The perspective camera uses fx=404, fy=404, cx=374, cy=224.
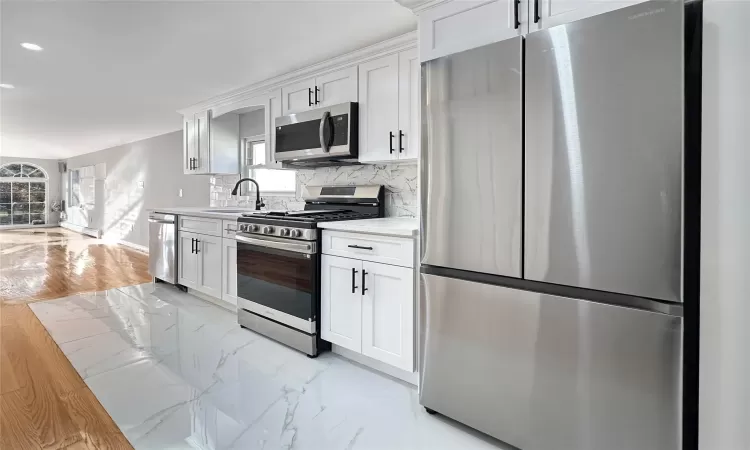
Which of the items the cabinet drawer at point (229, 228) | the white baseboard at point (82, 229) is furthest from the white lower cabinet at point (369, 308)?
the white baseboard at point (82, 229)

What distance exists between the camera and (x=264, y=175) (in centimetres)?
445

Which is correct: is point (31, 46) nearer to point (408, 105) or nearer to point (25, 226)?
point (408, 105)

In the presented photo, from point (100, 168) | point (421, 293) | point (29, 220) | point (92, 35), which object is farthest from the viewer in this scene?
point (29, 220)

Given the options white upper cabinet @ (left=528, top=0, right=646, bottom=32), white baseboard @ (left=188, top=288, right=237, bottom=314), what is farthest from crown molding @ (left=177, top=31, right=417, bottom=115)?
white baseboard @ (left=188, top=288, right=237, bottom=314)

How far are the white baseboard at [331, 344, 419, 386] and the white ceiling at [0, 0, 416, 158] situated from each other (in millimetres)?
2085

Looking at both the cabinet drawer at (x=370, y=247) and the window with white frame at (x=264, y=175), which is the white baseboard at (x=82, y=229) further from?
the cabinet drawer at (x=370, y=247)

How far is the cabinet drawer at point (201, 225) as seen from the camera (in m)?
3.67

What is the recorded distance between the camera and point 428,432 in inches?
72.5

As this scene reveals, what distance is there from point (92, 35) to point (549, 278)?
10.4 ft

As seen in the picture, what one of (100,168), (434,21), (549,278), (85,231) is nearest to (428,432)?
(549,278)

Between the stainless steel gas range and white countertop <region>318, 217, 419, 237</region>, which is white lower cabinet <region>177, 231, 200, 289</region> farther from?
white countertop <region>318, 217, 419, 237</region>

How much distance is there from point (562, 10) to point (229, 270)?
3067 mm

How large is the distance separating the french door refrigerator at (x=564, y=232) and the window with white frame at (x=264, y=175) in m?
2.45

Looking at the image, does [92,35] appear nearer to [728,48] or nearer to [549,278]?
[549,278]
